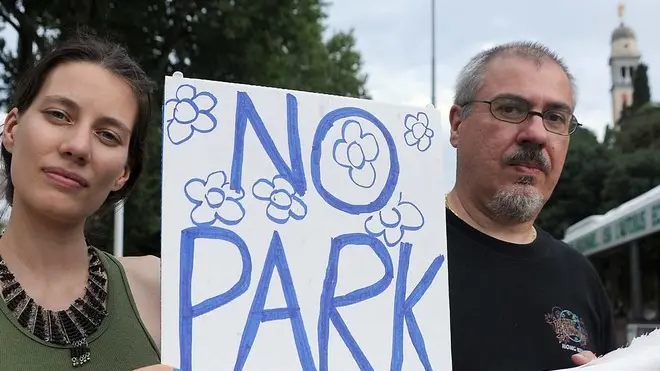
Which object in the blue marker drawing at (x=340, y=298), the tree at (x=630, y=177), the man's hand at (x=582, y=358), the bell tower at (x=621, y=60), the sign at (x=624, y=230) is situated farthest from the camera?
the bell tower at (x=621, y=60)

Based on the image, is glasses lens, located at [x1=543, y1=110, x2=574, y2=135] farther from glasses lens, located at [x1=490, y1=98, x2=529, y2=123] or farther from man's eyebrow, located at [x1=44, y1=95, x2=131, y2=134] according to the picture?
man's eyebrow, located at [x1=44, y1=95, x2=131, y2=134]

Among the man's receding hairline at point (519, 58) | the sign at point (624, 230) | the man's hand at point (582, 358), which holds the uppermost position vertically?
the sign at point (624, 230)

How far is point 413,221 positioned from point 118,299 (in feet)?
2.12

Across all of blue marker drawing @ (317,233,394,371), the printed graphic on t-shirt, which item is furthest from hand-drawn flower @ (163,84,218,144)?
the printed graphic on t-shirt

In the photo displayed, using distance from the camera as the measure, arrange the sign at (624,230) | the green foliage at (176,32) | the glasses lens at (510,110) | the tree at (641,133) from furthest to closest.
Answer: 1. the tree at (641,133)
2. the green foliage at (176,32)
3. the sign at (624,230)
4. the glasses lens at (510,110)

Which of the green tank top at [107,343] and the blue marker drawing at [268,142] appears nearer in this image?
the green tank top at [107,343]

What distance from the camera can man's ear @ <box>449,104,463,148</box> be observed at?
2.20 meters

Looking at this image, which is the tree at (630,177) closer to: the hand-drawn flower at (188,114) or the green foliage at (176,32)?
the green foliage at (176,32)

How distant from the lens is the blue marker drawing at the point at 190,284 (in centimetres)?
135

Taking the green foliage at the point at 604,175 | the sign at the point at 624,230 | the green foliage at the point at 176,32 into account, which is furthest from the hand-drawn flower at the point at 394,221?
the green foliage at the point at 604,175

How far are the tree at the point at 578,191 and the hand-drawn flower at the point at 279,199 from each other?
3183cm

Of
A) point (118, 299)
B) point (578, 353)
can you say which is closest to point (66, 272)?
point (118, 299)

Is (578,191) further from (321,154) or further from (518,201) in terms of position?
(321,154)

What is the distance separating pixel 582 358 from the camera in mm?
1812
